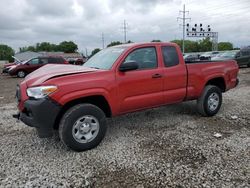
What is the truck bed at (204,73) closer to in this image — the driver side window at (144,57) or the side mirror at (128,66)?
the driver side window at (144,57)

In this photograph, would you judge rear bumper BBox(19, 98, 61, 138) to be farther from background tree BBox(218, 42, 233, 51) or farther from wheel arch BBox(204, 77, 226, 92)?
background tree BBox(218, 42, 233, 51)

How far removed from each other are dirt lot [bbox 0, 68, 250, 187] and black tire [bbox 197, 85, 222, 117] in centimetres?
25

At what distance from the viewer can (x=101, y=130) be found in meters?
4.16

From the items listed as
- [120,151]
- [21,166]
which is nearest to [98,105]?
[120,151]

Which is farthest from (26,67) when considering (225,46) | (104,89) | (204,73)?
(225,46)

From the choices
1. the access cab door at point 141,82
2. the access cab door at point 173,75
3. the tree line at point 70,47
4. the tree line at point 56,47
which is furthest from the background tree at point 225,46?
the access cab door at point 141,82

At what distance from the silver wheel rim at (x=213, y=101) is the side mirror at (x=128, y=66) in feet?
8.06

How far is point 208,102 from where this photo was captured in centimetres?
574

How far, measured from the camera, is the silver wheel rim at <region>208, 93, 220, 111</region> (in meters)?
5.80

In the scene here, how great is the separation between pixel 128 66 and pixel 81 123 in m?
1.27

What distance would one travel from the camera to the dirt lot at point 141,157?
319 cm

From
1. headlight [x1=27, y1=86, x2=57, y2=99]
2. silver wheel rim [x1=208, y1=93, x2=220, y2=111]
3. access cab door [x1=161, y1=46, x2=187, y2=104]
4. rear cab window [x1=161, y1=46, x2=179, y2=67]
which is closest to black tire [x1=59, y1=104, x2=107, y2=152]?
headlight [x1=27, y1=86, x2=57, y2=99]

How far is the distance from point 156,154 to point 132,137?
0.86 m

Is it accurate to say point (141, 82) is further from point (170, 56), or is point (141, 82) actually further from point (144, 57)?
point (170, 56)
